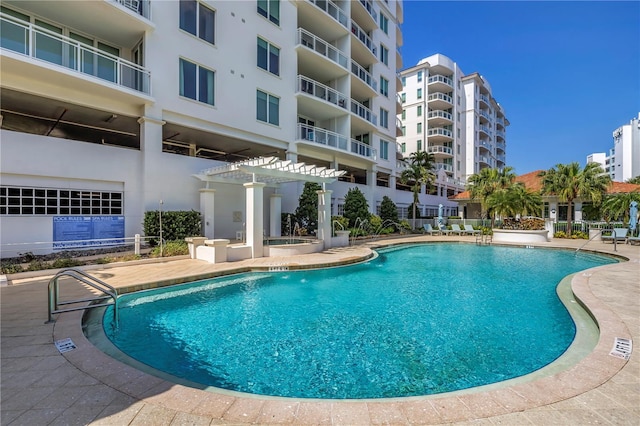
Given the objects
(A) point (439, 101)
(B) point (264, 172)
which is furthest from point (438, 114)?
(B) point (264, 172)

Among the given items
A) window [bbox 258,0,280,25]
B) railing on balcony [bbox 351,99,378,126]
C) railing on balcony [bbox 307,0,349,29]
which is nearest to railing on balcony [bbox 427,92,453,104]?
railing on balcony [bbox 351,99,378,126]

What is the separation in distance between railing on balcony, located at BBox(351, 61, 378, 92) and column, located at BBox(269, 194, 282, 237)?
12.8 metres

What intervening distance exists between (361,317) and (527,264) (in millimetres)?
10078

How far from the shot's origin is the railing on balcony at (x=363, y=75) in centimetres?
2314

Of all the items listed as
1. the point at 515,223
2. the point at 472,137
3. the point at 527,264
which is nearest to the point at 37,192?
the point at 527,264

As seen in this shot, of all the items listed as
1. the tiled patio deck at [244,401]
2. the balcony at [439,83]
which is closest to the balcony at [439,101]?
the balcony at [439,83]

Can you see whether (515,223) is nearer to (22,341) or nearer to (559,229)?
(559,229)

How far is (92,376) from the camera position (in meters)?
3.31

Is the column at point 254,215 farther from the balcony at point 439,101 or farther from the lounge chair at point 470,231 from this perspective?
the balcony at point 439,101

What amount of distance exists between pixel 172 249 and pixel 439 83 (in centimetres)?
4027

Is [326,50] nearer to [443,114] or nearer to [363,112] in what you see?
[363,112]

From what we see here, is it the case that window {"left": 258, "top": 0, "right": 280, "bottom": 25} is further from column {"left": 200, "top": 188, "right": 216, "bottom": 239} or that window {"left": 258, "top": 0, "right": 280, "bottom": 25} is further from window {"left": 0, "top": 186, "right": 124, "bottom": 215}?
window {"left": 0, "top": 186, "right": 124, "bottom": 215}

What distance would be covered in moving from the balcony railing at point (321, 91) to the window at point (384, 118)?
20.5ft

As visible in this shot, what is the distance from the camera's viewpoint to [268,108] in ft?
57.2
